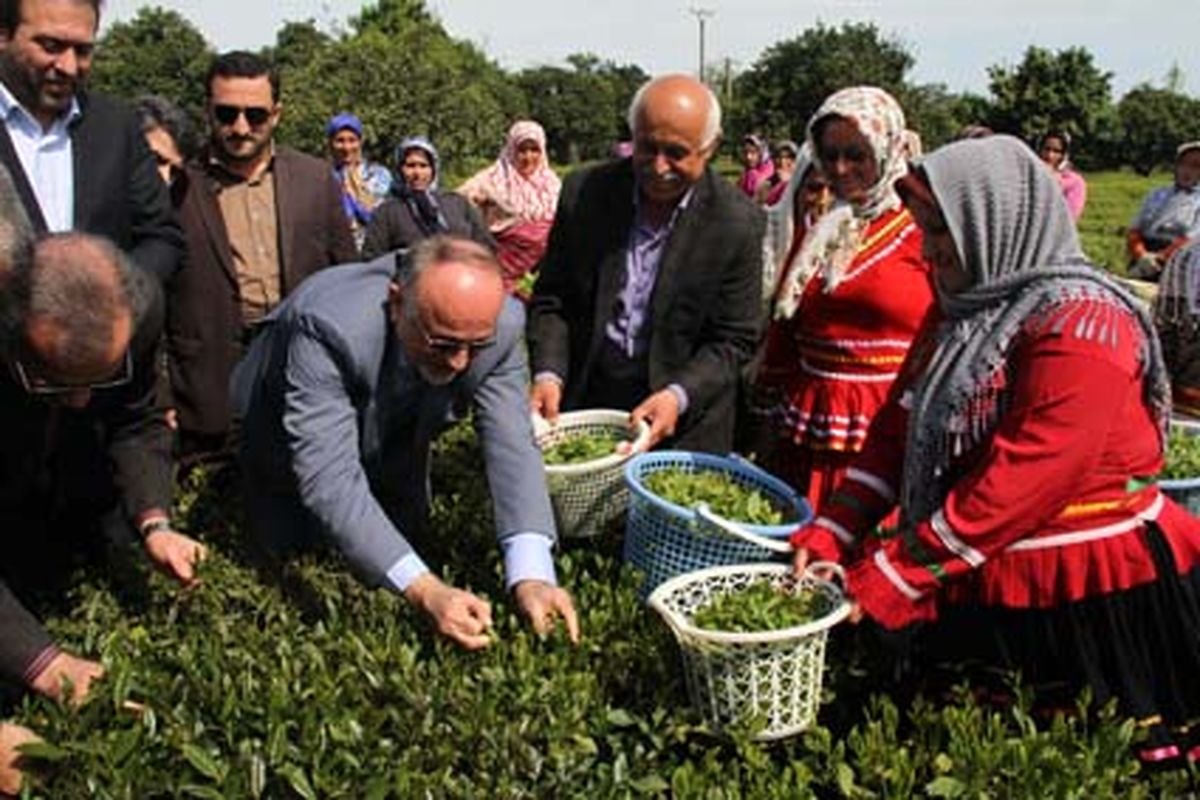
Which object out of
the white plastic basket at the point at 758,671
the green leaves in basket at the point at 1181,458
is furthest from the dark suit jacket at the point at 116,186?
the green leaves in basket at the point at 1181,458

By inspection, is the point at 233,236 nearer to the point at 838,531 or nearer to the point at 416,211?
the point at 416,211

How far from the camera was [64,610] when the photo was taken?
3.20 meters

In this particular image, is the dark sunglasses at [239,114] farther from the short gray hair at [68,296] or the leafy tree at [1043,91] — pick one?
the leafy tree at [1043,91]

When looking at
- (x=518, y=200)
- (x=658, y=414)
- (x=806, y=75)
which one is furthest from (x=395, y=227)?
(x=806, y=75)

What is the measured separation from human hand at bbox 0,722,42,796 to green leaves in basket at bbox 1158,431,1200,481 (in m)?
3.14

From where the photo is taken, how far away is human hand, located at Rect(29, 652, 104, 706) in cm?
223

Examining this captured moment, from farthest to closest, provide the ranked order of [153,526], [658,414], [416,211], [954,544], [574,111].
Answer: [574,111] → [416,211] → [658,414] → [153,526] → [954,544]

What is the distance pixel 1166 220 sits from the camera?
29.7ft

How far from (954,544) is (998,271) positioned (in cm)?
58

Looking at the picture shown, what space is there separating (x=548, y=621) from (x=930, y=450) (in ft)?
3.05

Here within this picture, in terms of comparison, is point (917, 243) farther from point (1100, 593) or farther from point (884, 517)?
point (1100, 593)

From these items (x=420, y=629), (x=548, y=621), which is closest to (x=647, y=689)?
(x=548, y=621)

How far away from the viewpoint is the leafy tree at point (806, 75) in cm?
5225

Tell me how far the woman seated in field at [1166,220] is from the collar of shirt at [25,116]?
7.86 meters
